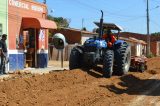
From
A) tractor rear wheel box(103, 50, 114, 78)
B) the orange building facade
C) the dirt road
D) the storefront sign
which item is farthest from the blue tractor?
the storefront sign

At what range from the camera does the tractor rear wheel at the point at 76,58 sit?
2203cm

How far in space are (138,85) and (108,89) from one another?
3.05m

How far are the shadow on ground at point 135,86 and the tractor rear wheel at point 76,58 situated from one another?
214cm

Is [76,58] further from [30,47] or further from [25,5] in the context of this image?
[30,47]

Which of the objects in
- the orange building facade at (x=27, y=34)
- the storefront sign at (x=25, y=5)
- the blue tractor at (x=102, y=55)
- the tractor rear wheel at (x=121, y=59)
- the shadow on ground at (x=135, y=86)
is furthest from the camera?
the storefront sign at (x=25, y=5)

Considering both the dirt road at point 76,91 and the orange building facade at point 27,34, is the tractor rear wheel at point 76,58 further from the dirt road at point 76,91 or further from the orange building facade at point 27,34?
the orange building facade at point 27,34

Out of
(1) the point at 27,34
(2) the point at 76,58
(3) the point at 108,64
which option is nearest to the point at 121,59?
(3) the point at 108,64

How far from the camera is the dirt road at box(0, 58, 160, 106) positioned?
1393 centimetres

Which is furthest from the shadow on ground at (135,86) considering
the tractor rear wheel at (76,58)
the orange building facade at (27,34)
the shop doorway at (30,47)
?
the shop doorway at (30,47)

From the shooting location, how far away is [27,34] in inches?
1088

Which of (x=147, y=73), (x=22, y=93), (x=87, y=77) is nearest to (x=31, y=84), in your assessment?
(x=22, y=93)

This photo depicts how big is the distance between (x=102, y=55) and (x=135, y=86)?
2654mm

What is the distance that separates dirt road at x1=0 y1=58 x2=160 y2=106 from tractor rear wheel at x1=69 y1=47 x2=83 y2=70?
121 cm

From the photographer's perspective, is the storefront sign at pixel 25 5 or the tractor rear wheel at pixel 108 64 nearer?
the tractor rear wheel at pixel 108 64
